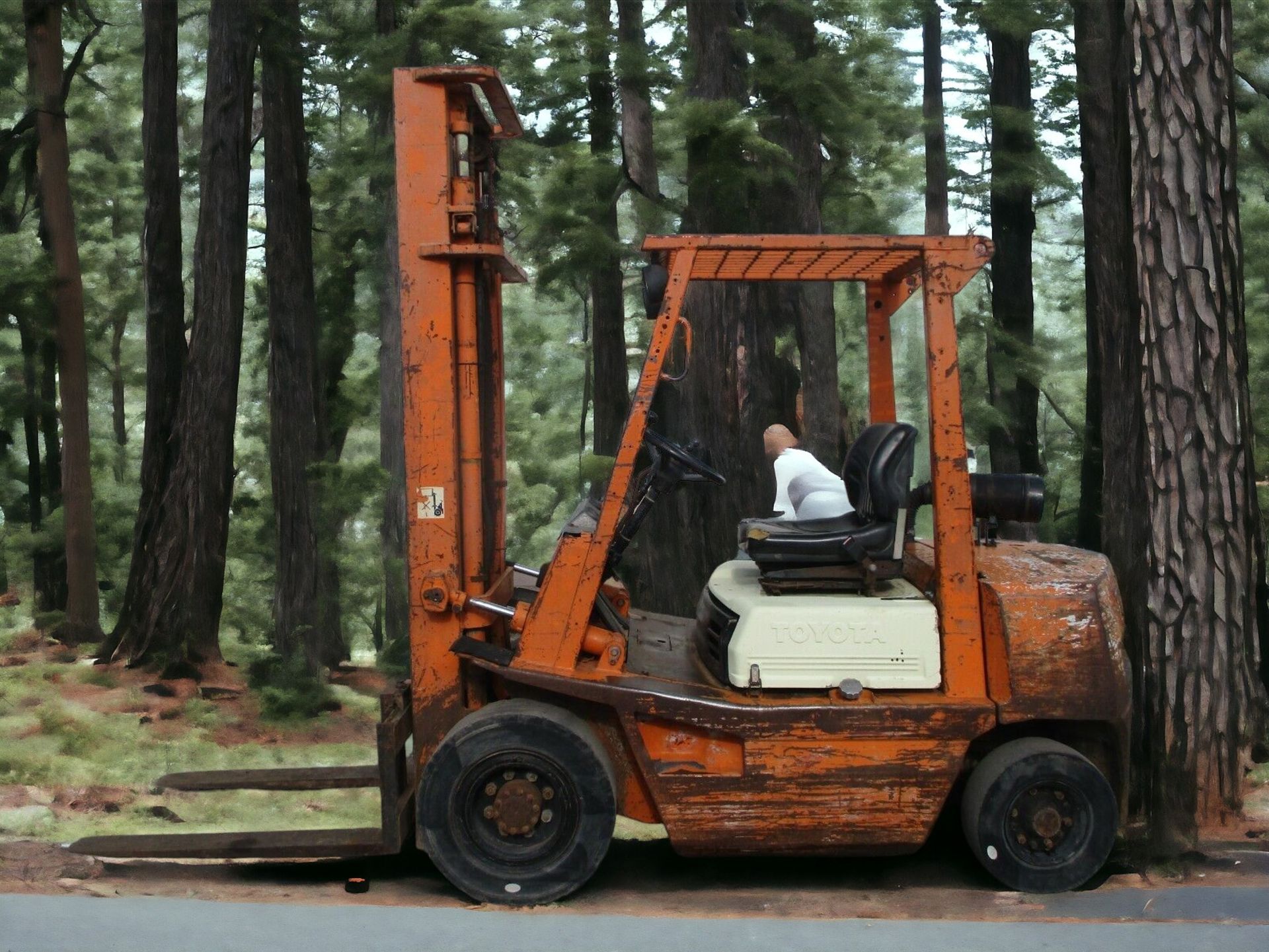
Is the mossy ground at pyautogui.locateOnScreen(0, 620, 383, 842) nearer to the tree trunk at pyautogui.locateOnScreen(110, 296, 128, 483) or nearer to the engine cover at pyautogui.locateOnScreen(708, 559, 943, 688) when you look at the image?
the engine cover at pyautogui.locateOnScreen(708, 559, 943, 688)

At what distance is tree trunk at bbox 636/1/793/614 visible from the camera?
575 inches

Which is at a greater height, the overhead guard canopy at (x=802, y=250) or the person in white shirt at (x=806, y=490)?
the overhead guard canopy at (x=802, y=250)

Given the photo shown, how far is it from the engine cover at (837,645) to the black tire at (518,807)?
815 mm

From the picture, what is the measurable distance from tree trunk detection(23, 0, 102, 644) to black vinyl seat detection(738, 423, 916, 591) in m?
12.4

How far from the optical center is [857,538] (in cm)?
614

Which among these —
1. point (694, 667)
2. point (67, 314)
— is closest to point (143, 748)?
point (67, 314)

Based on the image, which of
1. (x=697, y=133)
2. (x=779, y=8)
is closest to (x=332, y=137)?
(x=779, y=8)

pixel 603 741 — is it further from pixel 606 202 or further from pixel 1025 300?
pixel 1025 300

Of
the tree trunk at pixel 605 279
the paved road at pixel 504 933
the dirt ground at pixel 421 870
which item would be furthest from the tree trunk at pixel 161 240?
the paved road at pixel 504 933

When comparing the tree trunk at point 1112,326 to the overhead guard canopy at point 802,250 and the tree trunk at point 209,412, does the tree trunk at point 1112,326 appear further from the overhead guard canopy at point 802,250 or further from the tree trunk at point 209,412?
the tree trunk at point 209,412

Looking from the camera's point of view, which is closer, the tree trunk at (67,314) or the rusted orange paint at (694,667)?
the rusted orange paint at (694,667)

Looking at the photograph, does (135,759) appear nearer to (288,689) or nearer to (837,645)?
(288,689)

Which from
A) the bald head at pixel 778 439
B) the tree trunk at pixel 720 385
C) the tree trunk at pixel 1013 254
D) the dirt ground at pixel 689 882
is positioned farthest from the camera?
the tree trunk at pixel 1013 254

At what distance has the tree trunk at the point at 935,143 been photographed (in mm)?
20703
